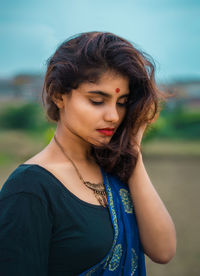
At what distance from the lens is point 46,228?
105 centimetres

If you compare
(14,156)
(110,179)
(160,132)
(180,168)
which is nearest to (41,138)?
(14,156)

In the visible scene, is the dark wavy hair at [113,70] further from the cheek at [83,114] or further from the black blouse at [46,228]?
the black blouse at [46,228]

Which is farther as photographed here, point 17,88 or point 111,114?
point 17,88

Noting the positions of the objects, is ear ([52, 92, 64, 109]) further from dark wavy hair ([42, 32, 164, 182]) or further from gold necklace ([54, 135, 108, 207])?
gold necklace ([54, 135, 108, 207])

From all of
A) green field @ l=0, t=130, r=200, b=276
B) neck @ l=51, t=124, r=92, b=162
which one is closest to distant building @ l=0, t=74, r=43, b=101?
green field @ l=0, t=130, r=200, b=276

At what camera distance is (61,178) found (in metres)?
1.20

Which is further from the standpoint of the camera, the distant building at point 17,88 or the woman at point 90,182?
the distant building at point 17,88

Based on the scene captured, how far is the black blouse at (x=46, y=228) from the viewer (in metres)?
1.01

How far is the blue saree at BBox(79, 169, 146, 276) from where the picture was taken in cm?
121

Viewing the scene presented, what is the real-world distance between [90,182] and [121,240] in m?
0.25

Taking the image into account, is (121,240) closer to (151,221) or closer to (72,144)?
(151,221)

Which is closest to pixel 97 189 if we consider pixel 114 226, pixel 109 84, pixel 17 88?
pixel 114 226

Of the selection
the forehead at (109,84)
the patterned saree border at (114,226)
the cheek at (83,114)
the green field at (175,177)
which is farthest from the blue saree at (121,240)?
the green field at (175,177)

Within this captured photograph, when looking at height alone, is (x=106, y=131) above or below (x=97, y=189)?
above
